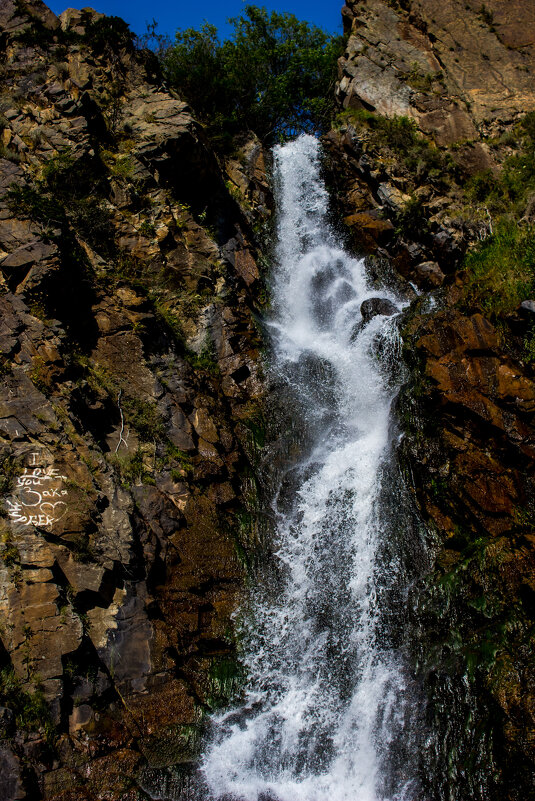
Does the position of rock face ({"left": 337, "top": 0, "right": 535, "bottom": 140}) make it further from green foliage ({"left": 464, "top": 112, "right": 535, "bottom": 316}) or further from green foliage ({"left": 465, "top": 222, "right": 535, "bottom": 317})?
green foliage ({"left": 465, "top": 222, "right": 535, "bottom": 317})

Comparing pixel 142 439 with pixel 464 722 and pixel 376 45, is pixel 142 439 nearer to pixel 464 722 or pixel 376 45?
pixel 464 722

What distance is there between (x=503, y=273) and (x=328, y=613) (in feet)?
22.9

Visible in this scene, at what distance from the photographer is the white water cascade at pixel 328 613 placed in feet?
21.4

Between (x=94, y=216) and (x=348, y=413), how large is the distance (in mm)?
7290

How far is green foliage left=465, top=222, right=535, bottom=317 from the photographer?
915 centimetres

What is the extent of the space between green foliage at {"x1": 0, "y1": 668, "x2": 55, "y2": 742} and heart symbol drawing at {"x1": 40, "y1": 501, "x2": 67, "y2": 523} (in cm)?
194

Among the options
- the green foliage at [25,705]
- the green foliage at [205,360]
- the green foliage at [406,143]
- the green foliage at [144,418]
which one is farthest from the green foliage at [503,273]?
the green foliage at [25,705]

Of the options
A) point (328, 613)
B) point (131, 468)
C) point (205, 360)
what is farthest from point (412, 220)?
point (328, 613)

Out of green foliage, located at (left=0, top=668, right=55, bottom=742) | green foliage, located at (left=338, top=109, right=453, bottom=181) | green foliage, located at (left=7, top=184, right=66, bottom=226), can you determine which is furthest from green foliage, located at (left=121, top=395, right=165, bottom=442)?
green foliage, located at (left=338, top=109, right=453, bottom=181)

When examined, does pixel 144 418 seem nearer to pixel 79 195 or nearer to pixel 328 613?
pixel 328 613

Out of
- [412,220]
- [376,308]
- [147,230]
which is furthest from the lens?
[412,220]

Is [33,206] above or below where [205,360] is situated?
above

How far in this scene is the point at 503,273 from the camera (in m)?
9.79

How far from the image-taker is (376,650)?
24.5 feet
